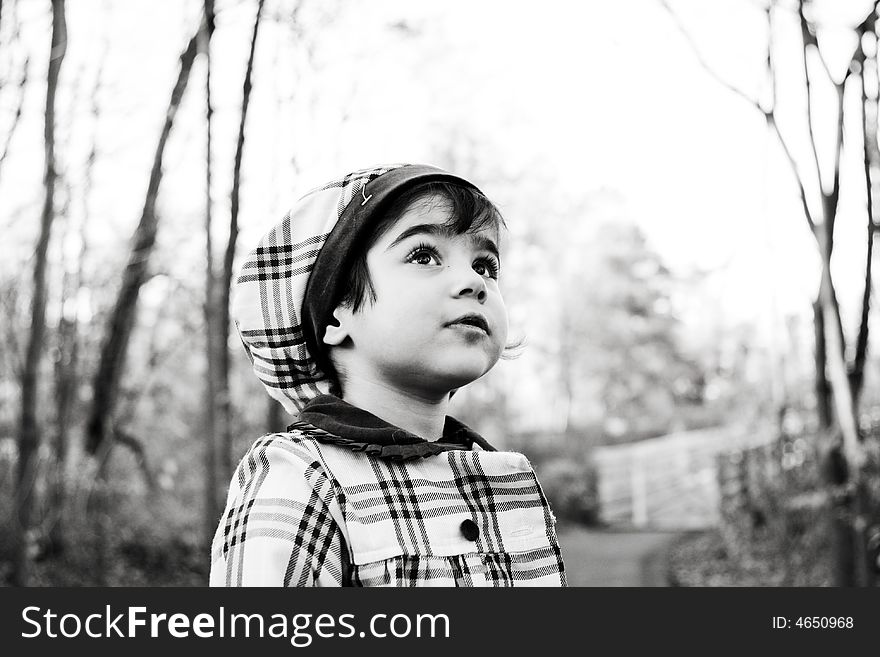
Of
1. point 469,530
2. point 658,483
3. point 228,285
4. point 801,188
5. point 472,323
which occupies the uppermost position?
point 658,483

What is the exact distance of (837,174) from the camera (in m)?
4.86

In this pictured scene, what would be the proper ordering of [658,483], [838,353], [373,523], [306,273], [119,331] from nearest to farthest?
[373,523] → [306,273] → [838,353] → [119,331] → [658,483]

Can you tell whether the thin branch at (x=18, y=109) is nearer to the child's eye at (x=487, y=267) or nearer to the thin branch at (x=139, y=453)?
the thin branch at (x=139, y=453)

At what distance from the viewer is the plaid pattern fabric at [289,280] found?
55.5 inches

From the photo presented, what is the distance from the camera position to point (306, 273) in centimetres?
141

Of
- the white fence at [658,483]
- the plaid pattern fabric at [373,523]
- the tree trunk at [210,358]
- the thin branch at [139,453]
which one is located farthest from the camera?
the white fence at [658,483]

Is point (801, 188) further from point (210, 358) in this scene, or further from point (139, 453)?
point (139, 453)

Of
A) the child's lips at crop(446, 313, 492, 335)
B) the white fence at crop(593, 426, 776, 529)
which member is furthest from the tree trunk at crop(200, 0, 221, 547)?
the white fence at crop(593, 426, 776, 529)

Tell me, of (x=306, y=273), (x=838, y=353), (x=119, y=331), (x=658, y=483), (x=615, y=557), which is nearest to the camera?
(x=306, y=273)

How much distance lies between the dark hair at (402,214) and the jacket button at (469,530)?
333 millimetres

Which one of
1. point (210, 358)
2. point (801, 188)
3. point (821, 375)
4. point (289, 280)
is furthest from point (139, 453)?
point (289, 280)

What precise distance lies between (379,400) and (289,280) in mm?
228

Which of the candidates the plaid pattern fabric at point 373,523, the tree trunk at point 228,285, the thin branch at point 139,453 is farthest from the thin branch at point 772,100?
the thin branch at point 139,453

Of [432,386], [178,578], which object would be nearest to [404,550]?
[432,386]
